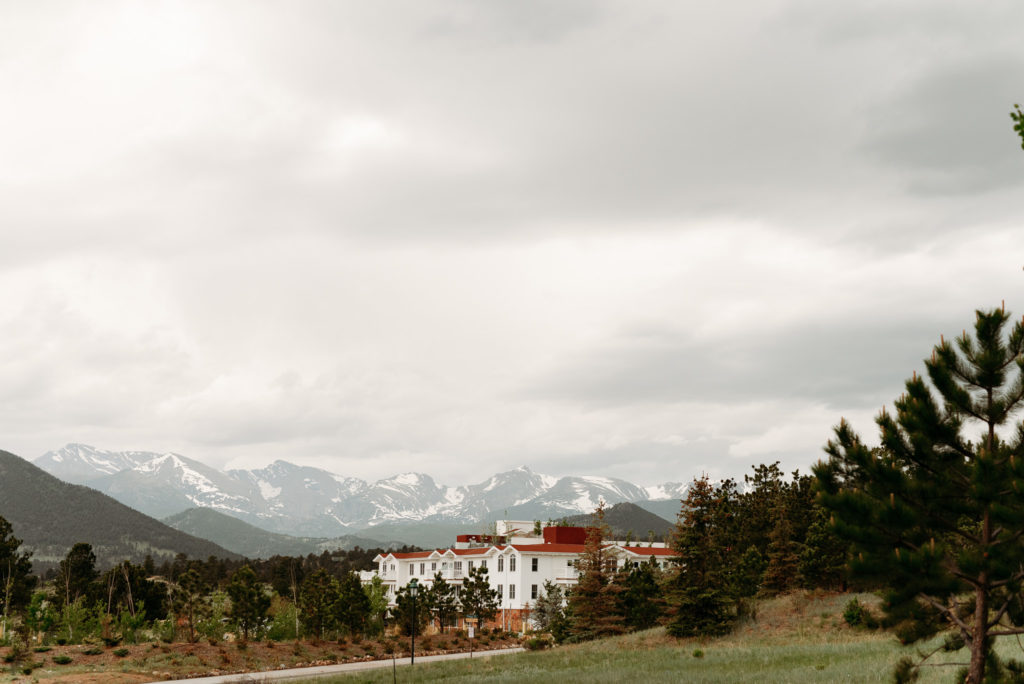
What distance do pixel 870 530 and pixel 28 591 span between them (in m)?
81.7

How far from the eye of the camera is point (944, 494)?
1584cm

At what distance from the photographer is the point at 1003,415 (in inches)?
634

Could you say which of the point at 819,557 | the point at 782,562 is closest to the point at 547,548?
the point at 782,562

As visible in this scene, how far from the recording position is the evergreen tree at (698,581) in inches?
1889

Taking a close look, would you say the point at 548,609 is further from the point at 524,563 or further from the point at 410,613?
the point at 524,563

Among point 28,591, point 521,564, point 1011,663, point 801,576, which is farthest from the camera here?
point 521,564

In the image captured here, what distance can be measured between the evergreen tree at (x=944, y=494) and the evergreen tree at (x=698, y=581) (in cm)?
3242

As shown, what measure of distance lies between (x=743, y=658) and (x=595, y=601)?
21474mm

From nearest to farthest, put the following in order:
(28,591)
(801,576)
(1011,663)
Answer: (1011,663) → (801,576) → (28,591)

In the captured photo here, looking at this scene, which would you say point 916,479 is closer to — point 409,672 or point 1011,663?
point 1011,663

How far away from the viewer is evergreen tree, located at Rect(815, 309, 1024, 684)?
48.5ft

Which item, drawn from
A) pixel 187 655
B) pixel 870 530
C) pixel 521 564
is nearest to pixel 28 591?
pixel 187 655

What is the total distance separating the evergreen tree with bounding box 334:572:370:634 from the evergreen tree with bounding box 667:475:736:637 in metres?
29.4

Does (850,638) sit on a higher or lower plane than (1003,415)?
lower
